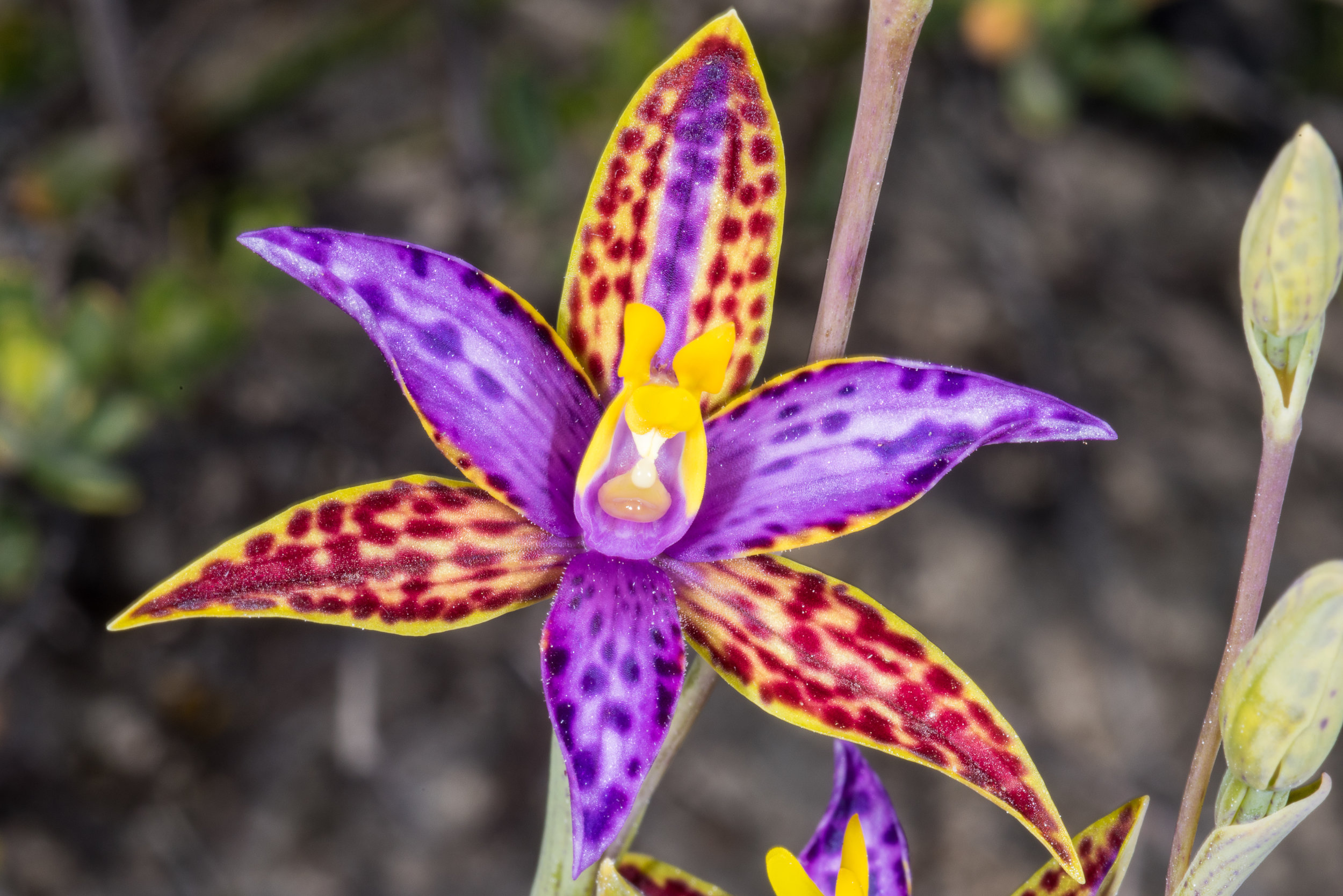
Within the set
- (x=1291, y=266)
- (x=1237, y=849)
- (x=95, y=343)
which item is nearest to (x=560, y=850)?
(x=1237, y=849)

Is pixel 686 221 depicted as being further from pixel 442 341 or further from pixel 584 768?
pixel 584 768

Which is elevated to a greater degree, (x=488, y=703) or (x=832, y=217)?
(x=832, y=217)

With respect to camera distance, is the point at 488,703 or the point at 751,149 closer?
the point at 751,149

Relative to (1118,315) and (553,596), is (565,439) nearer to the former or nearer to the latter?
(553,596)

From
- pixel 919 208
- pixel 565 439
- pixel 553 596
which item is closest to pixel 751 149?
pixel 565 439

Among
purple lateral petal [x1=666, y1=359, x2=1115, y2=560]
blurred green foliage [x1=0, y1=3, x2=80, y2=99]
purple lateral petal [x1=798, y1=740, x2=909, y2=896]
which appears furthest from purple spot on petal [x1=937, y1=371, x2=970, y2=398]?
blurred green foliage [x1=0, y1=3, x2=80, y2=99]

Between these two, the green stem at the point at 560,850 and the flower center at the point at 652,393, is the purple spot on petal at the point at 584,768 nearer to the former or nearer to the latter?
the green stem at the point at 560,850
